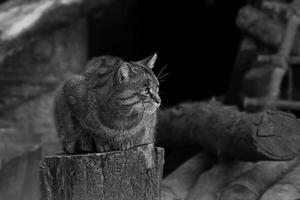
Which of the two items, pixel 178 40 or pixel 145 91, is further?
pixel 178 40

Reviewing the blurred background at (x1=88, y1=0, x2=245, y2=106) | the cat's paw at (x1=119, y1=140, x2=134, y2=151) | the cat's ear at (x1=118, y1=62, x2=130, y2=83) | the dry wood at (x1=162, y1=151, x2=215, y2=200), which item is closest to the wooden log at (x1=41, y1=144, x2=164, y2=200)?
the cat's paw at (x1=119, y1=140, x2=134, y2=151)

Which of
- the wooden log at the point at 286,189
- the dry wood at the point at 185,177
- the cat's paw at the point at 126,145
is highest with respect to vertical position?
the cat's paw at the point at 126,145

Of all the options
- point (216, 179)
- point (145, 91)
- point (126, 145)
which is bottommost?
point (216, 179)

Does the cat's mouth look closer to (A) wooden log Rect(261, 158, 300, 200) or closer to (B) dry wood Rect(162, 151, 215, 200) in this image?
(A) wooden log Rect(261, 158, 300, 200)

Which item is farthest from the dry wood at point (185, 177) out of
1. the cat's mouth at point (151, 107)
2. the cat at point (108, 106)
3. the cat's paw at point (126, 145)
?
the cat's mouth at point (151, 107)

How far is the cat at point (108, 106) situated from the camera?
4.52 m

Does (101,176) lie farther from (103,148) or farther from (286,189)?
(286,189)

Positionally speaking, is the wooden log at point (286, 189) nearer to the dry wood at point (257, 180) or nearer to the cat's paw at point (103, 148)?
the dry wood at point (257, 180)

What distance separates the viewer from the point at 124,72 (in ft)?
14.8

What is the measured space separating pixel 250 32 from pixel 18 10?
2.85 m

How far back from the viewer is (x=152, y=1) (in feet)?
37.0

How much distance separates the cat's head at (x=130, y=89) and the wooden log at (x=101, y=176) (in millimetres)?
337

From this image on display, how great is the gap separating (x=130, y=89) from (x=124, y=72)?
12cm

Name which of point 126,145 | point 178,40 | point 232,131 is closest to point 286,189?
point 232,131
